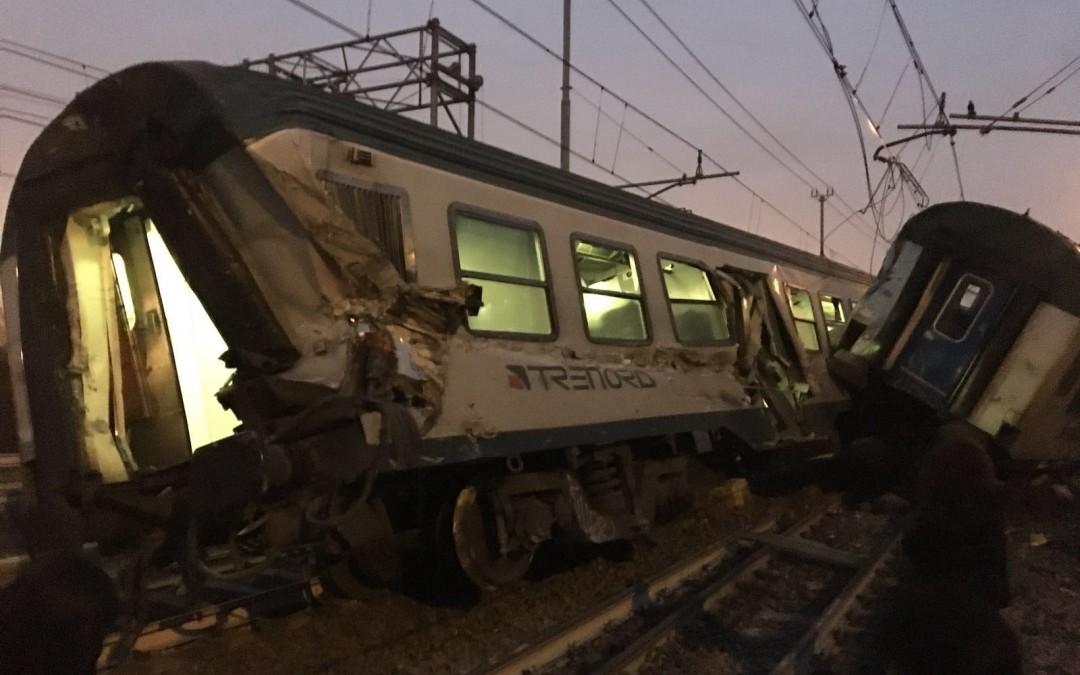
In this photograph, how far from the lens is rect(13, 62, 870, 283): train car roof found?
4363mm

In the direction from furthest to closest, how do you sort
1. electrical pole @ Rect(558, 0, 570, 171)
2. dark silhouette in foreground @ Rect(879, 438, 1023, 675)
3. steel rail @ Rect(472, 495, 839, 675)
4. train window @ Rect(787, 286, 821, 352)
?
electrical pole @ Rect(558, 0, 570, 171), train window @ Rect(787, 286, 821, 352), steel rail @ Rect(472, 495, 839, 675), dark silhouette in foreground @ Rect(879, 438, 1023, 675)

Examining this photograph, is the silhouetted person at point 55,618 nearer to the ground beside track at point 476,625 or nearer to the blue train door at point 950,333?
the ground beside track at point 476,625

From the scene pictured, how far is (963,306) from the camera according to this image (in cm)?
891

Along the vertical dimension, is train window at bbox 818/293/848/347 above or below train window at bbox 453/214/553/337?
below

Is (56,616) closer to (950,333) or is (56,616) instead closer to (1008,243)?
(950,333)

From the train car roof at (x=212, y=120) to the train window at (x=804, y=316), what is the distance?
5155 mm

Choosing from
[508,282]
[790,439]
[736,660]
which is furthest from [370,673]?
[790,439]

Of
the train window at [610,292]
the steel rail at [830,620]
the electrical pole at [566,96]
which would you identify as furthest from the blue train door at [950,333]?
the electrical pole at [566,96]

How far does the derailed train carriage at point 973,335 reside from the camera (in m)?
8.15

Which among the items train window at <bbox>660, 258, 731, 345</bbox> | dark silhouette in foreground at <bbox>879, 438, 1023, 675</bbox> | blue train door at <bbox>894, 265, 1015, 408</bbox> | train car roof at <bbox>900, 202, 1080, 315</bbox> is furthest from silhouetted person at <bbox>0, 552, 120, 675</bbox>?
train car roof at <bbox>900, 202, 1080, 315</bbox>

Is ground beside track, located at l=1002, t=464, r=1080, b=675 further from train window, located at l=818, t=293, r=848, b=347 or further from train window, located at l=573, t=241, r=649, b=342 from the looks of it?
train window, located at l=573, t=241, r=649, b=342

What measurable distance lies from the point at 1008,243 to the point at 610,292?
4.53 meters

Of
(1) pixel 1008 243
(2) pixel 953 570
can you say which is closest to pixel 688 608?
(2) pixel 953 570

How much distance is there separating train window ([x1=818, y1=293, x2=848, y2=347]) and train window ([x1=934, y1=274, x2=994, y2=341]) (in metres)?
1.53
